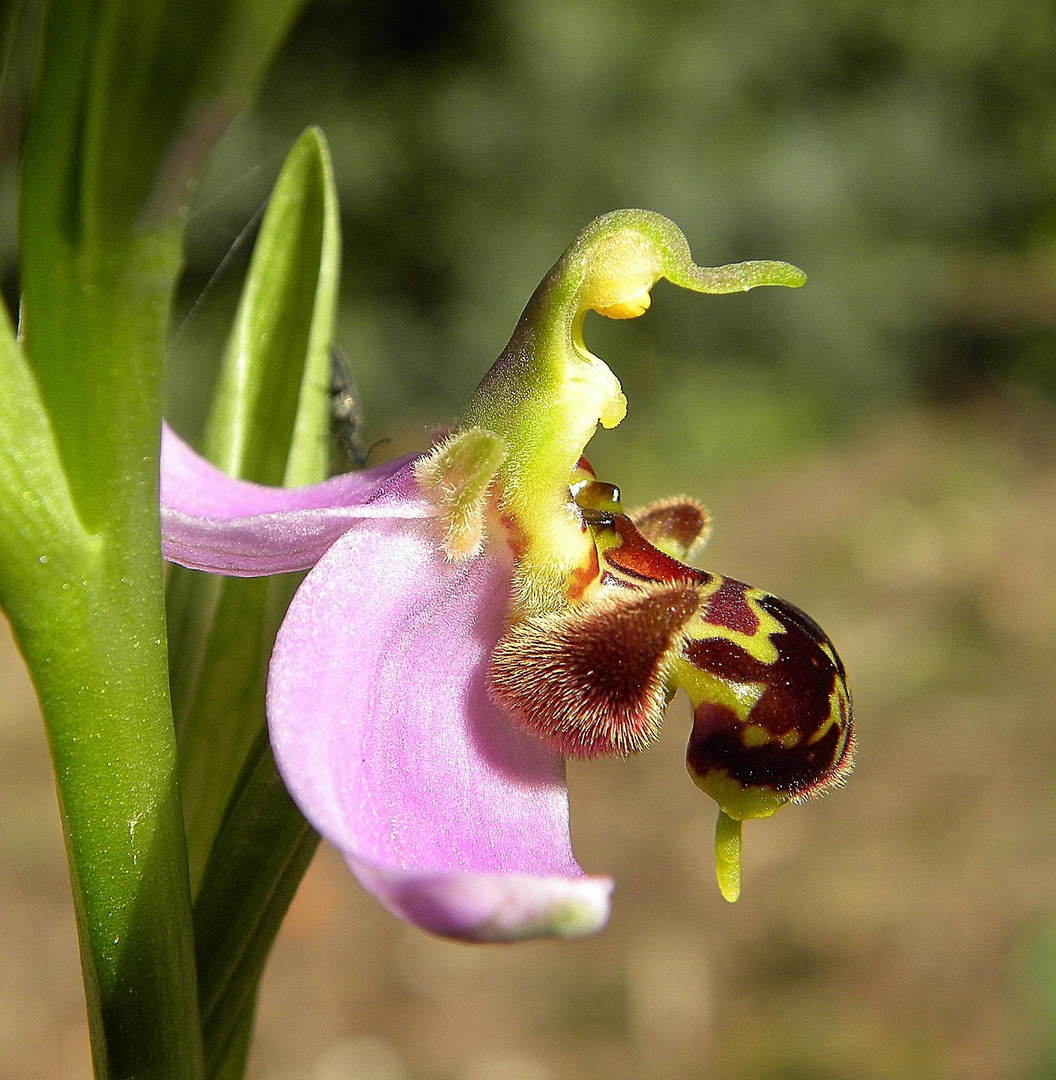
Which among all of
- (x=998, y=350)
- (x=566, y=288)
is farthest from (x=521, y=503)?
(x=998, y=350)

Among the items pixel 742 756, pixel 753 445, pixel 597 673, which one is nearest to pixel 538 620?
pixel 597 673

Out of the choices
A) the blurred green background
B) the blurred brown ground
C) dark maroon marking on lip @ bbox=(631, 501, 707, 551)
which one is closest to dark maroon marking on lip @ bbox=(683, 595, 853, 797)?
dark maroon marking on lip @ bbox=(631, 501, 707, 551)

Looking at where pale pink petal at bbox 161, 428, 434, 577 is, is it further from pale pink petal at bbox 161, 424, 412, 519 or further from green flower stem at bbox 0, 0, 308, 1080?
green flower stem at bbox 0, 0, 308, 1080

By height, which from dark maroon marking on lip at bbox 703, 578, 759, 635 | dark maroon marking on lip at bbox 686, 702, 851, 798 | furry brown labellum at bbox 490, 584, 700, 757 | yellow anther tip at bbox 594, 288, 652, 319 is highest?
yellow anther tip at bbox 594, 288, 652, 319

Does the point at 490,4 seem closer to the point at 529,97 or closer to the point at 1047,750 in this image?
the point at 529,97

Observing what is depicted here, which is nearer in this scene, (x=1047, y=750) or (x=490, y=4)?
(x=1047, y=750)

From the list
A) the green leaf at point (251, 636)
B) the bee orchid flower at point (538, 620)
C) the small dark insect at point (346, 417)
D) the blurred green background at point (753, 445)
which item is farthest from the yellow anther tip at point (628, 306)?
the blurred green background at point (753, 445)
